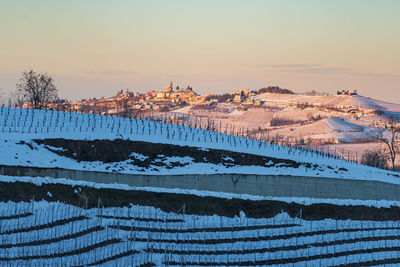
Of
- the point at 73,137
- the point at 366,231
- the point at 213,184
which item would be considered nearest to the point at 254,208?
the point at 213,184

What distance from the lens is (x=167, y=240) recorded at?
38250mm

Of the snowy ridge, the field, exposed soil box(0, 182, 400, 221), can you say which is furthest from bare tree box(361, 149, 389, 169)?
the field

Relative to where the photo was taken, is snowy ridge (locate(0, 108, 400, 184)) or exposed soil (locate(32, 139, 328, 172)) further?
exposed soil (locate(32, 139, 328, 172))

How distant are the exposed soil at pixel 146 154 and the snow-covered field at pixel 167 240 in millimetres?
12902

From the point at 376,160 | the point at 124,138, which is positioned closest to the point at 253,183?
the point at 124,138

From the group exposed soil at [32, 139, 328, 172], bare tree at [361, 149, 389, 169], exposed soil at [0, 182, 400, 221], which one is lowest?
bare tree at [361, 149, 389, 169]

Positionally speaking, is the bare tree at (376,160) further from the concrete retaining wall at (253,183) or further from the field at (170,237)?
the field at (170,237)

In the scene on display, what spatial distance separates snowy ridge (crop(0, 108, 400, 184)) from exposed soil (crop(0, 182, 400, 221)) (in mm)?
5569

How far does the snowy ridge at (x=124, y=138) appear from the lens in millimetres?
55656

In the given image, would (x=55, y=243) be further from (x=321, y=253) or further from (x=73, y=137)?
(x=73, y=137)

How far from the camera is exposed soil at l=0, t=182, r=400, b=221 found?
4591 cm

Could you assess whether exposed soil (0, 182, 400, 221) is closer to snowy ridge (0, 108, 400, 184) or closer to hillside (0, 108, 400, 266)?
hillside (0, 108, 400, 266)

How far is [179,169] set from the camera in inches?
2312

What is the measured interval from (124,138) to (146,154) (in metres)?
4.33
